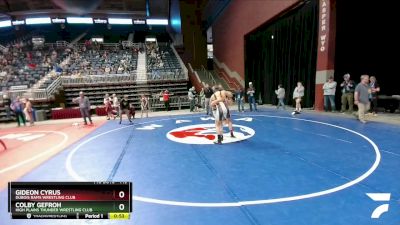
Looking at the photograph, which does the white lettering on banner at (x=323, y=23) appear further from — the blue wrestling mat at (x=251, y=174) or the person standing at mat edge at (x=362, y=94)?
the blue wrestling mat at (x=251, y=174)

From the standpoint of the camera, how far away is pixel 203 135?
9.11m

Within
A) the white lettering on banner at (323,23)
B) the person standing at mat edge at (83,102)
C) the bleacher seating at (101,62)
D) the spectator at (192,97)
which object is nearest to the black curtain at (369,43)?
the white lettering on banner at (323,23)

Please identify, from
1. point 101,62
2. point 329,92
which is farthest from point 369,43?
point 101,62

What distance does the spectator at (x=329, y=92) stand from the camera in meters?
12.3

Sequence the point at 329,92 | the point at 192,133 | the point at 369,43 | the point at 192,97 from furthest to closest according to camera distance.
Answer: the point at 192,97, the point at 369,43, the point at 329,92, the point at 192,133

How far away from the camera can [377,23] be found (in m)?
13.4

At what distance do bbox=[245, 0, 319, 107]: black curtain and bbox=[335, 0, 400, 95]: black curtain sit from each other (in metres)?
1.51

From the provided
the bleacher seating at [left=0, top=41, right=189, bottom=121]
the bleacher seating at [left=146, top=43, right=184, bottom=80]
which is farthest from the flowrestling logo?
the bleacher seating at [left=146, top=43, right=184, bottom=80]

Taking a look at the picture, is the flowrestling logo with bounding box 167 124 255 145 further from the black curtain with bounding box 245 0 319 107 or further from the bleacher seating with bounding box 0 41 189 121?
the bleacher seating with bounding box 0 41 189 121

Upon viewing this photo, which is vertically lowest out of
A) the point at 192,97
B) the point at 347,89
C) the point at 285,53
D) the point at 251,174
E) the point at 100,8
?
the point at 251,174
